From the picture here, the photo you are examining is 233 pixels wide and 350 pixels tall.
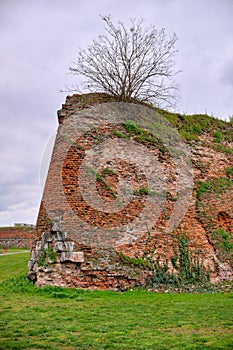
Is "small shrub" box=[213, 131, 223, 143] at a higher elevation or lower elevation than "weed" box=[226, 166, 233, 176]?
higher

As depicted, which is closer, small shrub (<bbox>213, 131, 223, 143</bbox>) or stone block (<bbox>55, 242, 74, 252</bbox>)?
stone block (<bbox>55, 242, 74, 252</bbox>)

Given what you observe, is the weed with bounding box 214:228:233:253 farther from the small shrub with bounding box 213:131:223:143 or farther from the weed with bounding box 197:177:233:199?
the small shrub with bounding box 213:131:223:143

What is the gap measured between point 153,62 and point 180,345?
12970 millimetres

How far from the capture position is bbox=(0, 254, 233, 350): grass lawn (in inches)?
229

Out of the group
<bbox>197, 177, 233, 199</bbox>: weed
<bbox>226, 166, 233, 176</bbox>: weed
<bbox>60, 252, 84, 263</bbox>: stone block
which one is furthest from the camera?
<bbox>226, 166, 233, 176</bbox>: weed

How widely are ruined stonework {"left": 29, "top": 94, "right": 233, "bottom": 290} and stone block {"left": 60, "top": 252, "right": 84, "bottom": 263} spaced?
1.1 inches

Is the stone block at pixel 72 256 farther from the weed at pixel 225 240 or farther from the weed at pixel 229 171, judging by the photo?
the weed at pixel 229 171

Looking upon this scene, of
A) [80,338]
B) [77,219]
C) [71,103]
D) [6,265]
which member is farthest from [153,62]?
[80,338]

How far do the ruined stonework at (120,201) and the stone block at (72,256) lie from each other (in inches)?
1.1

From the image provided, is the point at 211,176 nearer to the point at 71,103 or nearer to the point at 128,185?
the point at 128,185

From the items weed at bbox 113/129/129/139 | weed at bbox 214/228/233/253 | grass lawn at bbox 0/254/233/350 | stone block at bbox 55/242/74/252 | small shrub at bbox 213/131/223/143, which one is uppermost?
small shrub at bbox 213/131/223/143

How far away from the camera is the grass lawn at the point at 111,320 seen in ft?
19.1

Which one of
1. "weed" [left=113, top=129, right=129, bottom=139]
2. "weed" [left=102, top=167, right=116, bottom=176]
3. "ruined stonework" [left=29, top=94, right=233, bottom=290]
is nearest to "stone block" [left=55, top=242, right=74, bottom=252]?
"ruined stonework" [left=29, top=94, right=233, bottom=290]

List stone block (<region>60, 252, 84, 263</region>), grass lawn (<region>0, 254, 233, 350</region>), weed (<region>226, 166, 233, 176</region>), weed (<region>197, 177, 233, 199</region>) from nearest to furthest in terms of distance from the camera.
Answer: grass lawn (<region>0, 254, 233, 350</region>)
stone block (<region>60, 252, 84, 263</region>)
weed (<region>197, 177, 233, 199</region>)
weed (<region>226, 166, 233, 176</region>)
